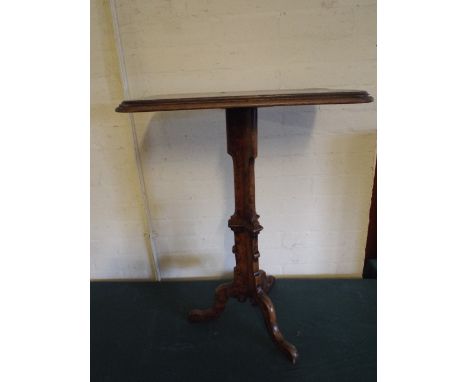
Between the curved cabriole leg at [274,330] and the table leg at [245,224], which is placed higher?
the table leg at [245,224]

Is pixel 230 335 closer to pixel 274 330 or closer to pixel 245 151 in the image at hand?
→ pixel 274 330

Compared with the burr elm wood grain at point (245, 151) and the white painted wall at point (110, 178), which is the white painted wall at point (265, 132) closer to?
the white painted wall at point (110, 178)

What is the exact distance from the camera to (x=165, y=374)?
1316 mm

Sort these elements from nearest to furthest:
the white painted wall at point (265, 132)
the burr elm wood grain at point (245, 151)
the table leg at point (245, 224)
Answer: the burr elm wood grain at point (245, 151) → the table leg at point (245, 224) → the white painted wall at point (265, 132)

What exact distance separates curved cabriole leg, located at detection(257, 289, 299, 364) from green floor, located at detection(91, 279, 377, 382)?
0.04m

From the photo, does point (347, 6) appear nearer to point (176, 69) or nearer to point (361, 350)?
point (176, 69)

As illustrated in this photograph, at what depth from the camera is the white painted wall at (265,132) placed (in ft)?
4.83

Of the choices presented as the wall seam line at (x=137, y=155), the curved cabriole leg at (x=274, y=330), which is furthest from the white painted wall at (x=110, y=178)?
the curved cabriole leg at (x=274, y=330)

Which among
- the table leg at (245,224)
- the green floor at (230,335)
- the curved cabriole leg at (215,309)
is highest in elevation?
the table leg at (245,224)

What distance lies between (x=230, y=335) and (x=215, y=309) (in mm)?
133

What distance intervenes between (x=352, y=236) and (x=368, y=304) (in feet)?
1.16

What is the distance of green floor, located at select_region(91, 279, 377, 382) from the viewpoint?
1.31 meters

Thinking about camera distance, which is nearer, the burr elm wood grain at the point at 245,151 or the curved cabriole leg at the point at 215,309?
the burr elm wood grain at the point at 245,151

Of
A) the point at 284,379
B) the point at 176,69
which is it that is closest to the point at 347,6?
the point at 176,69
